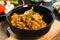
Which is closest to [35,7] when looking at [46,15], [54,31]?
[46,15]

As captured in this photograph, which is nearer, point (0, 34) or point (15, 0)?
point (0, 34)

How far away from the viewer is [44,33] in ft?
2.94

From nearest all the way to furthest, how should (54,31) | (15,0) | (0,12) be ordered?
(54,31)
(0,12)
(15,0)

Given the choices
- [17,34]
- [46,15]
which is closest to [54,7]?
[46,15]

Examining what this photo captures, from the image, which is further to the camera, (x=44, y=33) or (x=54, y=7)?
(x=54, y=7)

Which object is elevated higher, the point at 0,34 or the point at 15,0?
the point at 15,0

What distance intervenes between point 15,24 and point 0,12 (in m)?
0.23

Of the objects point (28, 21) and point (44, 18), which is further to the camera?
point (44, 18)

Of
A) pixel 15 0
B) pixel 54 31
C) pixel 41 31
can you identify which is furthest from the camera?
pixel 15 0

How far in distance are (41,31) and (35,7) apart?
9.3 inches

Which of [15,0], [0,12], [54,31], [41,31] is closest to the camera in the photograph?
[41,31]

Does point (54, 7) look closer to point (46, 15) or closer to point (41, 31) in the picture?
point (46, 15)

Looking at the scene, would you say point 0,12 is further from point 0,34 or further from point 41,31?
point 41,31

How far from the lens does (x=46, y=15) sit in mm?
1030
